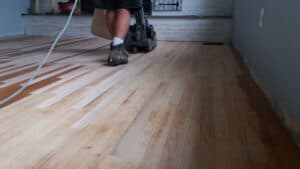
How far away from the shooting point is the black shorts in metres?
1.54

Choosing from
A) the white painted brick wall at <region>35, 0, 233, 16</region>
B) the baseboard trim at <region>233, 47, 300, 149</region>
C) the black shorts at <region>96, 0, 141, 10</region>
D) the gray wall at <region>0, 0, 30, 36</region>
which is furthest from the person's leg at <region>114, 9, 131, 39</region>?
the gray wall at <region>0, 0, 30, 36</region>

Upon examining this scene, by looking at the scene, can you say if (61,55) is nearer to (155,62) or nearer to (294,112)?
(155,62)

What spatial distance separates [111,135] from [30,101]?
399mm

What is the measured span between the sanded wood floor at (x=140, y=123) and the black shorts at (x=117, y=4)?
0.47 metres

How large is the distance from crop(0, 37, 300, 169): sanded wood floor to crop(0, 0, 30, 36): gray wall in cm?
200

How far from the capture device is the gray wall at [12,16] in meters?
2.94

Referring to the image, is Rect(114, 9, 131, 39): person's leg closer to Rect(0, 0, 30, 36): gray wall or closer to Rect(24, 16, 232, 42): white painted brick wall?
Rect(24, 16, 232, 42): white painted brick wall

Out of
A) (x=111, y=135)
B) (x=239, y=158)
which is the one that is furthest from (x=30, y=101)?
(x=239, y=158)

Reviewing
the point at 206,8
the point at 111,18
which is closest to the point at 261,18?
the point at 111,18

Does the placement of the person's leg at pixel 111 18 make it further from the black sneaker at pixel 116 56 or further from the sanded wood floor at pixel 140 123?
the sanded wood floor at pixel 140 123

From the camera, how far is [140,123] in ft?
2.43

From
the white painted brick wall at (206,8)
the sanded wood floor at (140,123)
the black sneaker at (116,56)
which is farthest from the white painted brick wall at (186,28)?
the sanded wood floor at (140,123)

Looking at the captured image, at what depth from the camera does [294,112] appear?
66 centimetres

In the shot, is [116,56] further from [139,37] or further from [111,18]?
[139,37]
